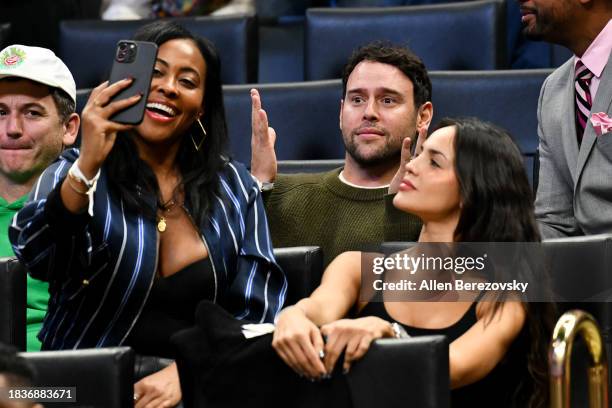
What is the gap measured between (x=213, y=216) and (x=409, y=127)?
1.53 feet

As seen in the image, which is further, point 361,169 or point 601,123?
point 361,169

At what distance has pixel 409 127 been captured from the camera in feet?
5.39

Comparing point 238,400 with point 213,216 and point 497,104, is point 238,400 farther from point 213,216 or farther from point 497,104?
point 497,104

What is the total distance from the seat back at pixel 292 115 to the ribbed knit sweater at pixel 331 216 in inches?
8.8

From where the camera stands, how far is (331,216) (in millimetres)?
1578

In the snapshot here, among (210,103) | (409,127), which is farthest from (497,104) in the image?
(210,103)

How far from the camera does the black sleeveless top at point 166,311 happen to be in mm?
1195

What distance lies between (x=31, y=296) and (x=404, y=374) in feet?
1.96

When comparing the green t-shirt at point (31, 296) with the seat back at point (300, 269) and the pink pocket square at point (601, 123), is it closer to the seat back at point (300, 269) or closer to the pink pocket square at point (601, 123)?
the seat back at point (300, 269)

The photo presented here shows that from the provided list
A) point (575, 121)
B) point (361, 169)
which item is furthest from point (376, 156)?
point (575, 121)

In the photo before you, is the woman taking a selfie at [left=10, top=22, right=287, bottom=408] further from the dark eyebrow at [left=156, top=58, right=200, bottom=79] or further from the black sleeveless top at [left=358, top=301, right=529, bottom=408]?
the black sleeveless top at [left=358, top=301, right=529, bottom=408]

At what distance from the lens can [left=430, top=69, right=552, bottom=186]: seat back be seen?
178cm

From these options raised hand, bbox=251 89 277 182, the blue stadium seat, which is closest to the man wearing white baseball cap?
raised hand, bbox=251 89 277 182

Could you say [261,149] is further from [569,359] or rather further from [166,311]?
[569,359]
